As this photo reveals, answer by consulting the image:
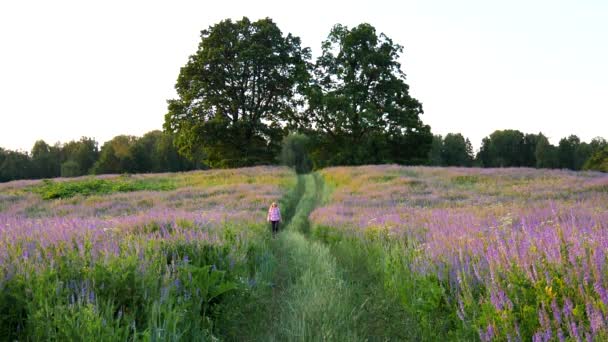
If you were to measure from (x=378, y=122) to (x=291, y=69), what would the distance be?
10160 mm

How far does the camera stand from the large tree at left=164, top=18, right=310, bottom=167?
3925cm

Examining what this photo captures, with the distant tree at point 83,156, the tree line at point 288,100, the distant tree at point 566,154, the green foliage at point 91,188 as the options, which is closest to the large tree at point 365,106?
the tree line at point 288,100

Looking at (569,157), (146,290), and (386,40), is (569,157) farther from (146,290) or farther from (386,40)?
(146,290)

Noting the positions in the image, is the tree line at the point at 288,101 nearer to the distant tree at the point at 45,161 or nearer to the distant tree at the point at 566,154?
the distant tree at the point at 45,161

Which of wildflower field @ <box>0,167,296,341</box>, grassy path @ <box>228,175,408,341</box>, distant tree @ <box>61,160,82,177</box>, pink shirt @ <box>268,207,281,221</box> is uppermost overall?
distant tree @ <box>61,160,82,177</box>

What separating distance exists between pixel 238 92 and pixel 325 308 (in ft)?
124

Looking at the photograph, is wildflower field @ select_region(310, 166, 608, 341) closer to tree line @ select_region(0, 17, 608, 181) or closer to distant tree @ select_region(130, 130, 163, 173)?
tree line @ select_region(0, 17, 608, 181)

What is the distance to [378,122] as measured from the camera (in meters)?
42.2

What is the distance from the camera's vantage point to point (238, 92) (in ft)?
135

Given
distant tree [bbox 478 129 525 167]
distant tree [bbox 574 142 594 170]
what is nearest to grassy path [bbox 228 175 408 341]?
distant tree [bbox 478 129 525 167]

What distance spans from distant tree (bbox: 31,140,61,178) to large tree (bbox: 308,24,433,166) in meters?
72.8

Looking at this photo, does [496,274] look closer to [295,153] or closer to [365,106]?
[365,106]

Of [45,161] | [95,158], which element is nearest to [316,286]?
[95,158]

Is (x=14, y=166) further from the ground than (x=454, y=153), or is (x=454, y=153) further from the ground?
(x=454, y=153)
